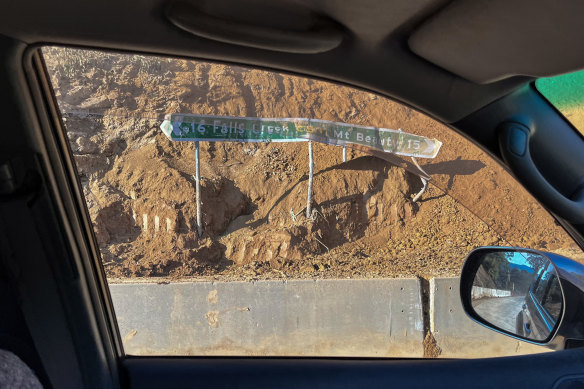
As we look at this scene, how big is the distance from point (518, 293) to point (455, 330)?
2693mm

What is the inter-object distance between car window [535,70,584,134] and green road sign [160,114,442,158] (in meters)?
0.49

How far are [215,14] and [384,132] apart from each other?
96cm

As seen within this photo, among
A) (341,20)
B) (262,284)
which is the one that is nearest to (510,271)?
(341,20)

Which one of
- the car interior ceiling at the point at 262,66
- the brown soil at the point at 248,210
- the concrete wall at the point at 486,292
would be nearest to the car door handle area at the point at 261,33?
the car interior ceiling at the point at 262,66

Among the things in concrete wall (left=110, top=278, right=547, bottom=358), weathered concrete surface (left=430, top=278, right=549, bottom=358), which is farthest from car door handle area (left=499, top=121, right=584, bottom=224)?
concrete wall (left=110, top=278, right=547, bottom=358)

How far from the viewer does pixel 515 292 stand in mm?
1703

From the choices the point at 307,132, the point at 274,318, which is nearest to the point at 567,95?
the point at 307,132

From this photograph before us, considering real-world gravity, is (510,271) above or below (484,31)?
below

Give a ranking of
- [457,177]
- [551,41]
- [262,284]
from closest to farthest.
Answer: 1. [551,41]
2. [457,177]
3. [262,284]

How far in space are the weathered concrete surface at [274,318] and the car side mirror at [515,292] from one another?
282 cm

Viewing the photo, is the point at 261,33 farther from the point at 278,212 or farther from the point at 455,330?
the point at 278,212

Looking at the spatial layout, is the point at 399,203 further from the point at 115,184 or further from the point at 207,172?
the point at 115,184

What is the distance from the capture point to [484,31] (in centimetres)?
129

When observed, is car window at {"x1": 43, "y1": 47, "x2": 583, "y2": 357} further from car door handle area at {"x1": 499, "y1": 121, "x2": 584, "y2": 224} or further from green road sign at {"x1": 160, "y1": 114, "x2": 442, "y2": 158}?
car door handle area at {"x1": 499, "y1": 121, "x2": 584, "y2": 224}
